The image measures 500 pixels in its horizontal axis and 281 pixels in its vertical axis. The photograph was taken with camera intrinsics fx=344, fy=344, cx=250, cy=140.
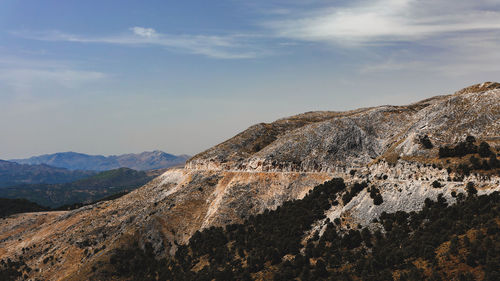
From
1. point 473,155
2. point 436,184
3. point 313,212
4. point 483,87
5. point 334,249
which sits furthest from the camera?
point 483,87

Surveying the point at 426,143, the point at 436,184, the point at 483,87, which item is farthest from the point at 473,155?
the point at 483,87

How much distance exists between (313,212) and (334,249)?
16.8 metres

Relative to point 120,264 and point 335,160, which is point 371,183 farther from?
point 120,264

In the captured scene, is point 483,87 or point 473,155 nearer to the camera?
point 473,155

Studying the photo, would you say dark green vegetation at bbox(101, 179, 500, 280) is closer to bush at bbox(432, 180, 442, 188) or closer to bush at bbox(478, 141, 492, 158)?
bush at bbox(432, 180, 442, 188)

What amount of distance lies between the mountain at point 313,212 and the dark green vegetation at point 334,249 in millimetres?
225

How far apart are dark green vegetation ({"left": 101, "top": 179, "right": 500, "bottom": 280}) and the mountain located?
0.23 metres

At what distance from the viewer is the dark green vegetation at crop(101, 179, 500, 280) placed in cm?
4472

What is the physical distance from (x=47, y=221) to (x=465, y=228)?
15484 cm

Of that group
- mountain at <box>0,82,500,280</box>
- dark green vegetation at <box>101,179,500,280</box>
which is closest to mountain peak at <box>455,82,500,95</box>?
mountain at <box>0,82,500,280</box>

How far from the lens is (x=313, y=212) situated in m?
78.2

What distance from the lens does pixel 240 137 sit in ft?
439

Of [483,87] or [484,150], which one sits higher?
[483,87]

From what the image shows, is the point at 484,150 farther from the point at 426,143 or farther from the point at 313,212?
the point at 313,212
